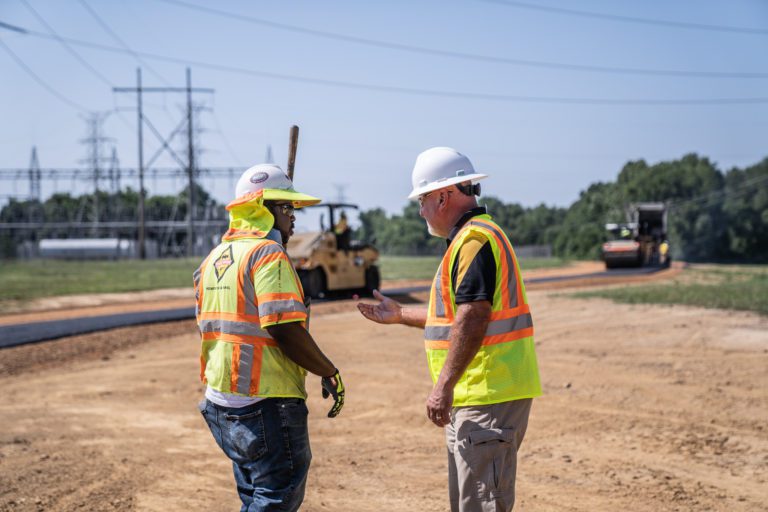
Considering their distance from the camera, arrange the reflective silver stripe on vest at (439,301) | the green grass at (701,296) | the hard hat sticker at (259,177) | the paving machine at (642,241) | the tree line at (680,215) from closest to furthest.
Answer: the reflective silver stripe on vest at (439,301)
the hard hat sticker at (259,177)
the green grass at (701,296)
the paving machine at (642,241)
the tree line at (680,215)

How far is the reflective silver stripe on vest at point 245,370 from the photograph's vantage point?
338 cm

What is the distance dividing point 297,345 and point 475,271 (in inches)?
32.8

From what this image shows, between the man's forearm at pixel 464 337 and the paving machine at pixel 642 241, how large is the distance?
121 feet

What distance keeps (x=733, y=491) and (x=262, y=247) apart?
4.41 m

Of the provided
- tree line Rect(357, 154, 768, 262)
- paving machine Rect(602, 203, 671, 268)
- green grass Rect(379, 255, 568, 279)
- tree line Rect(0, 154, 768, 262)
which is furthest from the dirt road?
tree line Rect(0, 154, 768, 262)

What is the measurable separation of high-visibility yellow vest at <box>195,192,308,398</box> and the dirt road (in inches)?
96.4

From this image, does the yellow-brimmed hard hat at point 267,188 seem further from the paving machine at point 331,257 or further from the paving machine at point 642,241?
the paving machine at point 642,241

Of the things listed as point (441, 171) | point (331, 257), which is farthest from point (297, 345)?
point (331, 257)

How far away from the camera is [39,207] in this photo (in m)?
71.8

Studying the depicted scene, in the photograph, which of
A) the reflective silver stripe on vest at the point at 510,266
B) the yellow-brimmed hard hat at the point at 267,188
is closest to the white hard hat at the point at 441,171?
the reflective silver stripe on vest at the point at 510,266

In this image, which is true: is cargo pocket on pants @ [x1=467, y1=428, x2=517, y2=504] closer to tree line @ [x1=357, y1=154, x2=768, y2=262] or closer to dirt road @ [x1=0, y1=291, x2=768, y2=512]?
dirt road @ [x1=0, y1=291, x2=768, y2=512]

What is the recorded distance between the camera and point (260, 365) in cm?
339

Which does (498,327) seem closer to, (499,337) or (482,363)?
(499,337)

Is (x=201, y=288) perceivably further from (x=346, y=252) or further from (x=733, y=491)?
(x=346, y=252)
